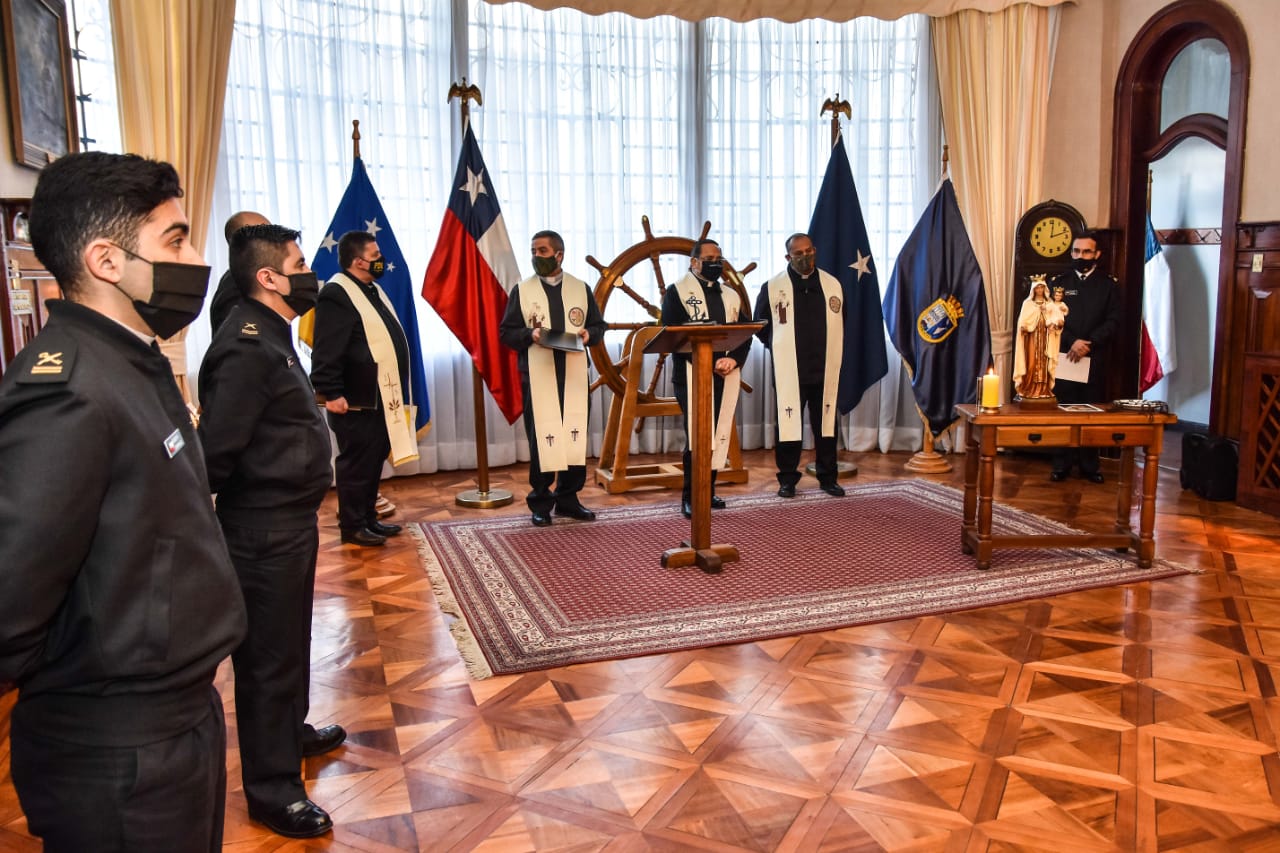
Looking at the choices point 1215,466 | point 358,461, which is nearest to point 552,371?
point 358,461

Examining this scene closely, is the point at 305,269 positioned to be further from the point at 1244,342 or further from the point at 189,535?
the point at 1244,342

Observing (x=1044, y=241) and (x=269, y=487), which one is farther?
(x=1044, y=241)

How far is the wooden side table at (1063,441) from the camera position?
3736 millimetres

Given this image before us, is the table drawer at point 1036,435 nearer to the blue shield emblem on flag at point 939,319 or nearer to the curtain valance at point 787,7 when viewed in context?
the blue shield emblem on flag at point 939,319

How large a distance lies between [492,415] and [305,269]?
4.08 meters

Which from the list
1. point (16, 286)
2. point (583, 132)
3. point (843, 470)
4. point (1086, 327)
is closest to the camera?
point (16, 286)

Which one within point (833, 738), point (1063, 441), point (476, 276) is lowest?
point (833, 738)

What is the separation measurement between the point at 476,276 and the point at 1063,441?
121 inches

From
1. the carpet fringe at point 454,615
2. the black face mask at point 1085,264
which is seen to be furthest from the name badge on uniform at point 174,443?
the black face mask at point 1085,264

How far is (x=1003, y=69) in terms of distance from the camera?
6.34 m

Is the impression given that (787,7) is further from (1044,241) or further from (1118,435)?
(1118,435)

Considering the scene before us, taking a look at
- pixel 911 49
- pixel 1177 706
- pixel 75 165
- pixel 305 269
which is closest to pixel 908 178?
pixel 911 49

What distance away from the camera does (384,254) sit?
17.3ft

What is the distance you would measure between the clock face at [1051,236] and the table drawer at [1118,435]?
265 centimetres
